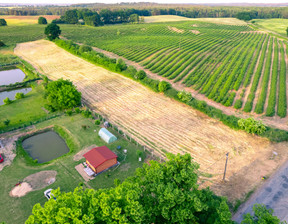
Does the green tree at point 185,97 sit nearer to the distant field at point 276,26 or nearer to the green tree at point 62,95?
the green tree at point 62,95

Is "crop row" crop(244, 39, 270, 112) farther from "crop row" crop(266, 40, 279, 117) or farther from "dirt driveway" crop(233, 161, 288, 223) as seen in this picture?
Answer: "dirt driveway" crop(233, 161, 288, 223)

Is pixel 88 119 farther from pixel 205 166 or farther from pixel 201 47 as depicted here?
pixel 201 47

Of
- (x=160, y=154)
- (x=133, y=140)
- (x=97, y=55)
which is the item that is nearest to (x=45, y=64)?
(x=97, y=55)

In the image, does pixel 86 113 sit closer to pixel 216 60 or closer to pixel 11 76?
pixel 11 76

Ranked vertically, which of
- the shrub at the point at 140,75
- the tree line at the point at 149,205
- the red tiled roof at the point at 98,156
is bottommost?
the red tiled roof at the point at 98,156

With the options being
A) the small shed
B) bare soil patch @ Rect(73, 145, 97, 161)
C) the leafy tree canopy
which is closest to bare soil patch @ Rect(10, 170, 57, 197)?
bare soil patch @ Rect(73, 145, 97, 161)

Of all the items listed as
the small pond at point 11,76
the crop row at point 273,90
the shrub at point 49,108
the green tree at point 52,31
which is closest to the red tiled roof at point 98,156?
the shrub at point 49,108

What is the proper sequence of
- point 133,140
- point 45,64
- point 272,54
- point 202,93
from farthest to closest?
point 272,54
point 45,64
point 202,93
point 133,140
